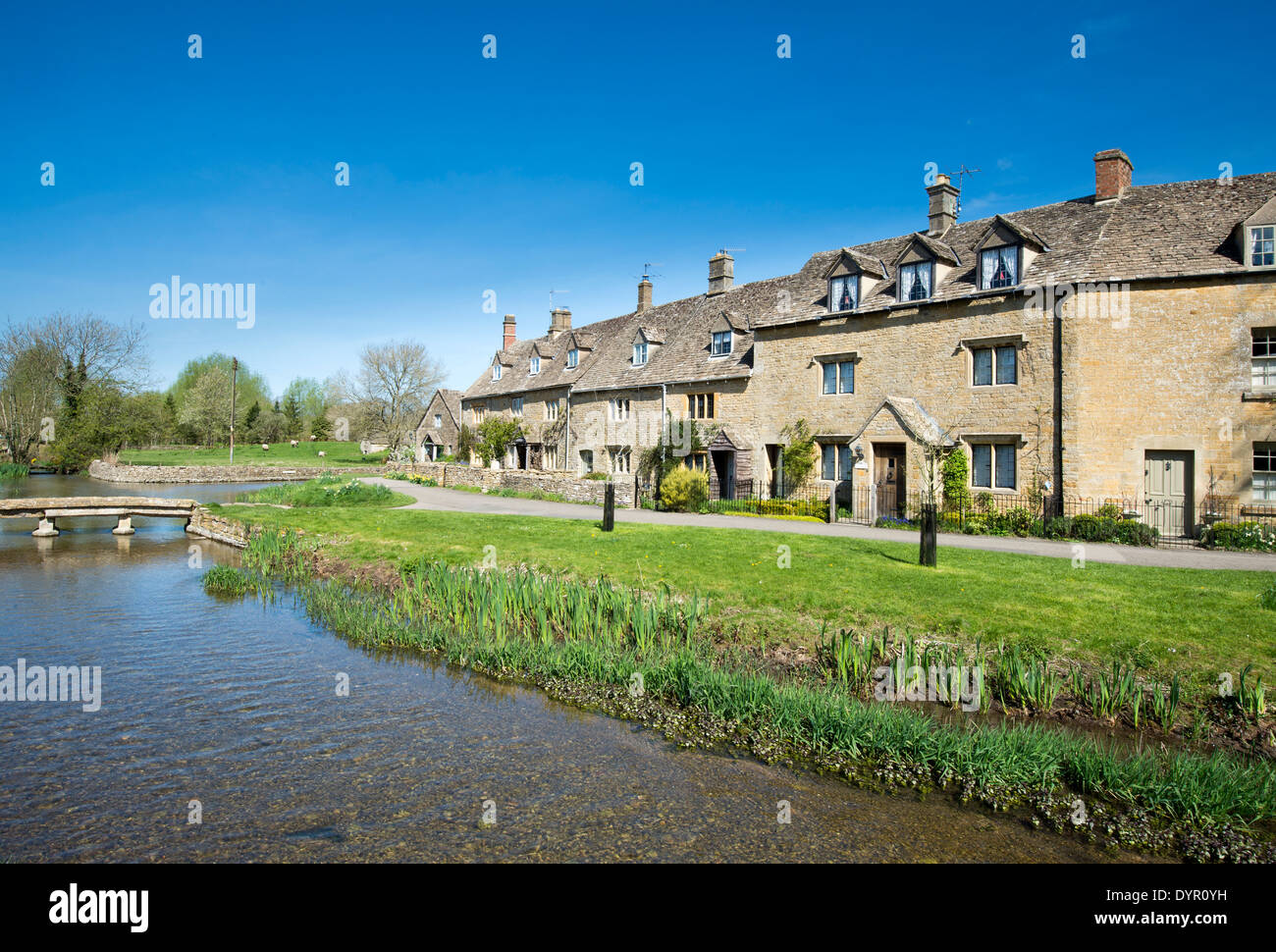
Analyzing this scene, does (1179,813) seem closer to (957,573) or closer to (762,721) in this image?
(762,721)

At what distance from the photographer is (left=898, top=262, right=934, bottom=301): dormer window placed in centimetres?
2514

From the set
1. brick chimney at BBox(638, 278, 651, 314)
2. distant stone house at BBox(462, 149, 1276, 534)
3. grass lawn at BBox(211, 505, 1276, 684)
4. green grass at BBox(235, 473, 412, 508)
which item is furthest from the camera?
brick chimney at BBox(638, 278, 651, 314)

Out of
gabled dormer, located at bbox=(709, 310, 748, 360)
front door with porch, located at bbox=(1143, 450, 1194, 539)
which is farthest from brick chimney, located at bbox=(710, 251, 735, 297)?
front door with porch, located at bbox=(1143, 450, 1194, 539)

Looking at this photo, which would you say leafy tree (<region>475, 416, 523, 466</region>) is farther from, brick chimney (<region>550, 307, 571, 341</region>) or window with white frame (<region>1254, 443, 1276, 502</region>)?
window with white frame (<region>1254, 443, 1276, 502</region>)

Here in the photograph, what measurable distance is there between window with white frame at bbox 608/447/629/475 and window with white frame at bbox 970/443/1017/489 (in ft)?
55.6

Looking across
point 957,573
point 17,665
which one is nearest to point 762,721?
point 957,573

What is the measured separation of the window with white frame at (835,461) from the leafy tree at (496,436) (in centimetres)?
2221

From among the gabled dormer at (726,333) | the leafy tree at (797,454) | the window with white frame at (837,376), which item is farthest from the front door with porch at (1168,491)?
the gabled dormer at (726,333)

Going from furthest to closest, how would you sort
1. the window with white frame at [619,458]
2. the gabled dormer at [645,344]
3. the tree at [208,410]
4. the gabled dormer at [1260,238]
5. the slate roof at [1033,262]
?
the tree at [208,410]
the gabled dormer at [645,344]
the window with white frame at [619,458]
the slate roof at [1033,262]
the gabled dormer at [1260,238]

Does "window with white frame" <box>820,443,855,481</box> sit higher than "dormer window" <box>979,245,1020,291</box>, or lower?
lower

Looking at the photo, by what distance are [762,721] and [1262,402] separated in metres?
19.8

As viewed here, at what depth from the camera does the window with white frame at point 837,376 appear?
27344 millimetres

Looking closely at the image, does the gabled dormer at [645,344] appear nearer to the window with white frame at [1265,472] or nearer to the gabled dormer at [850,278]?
the gabled dormer at [850,278]

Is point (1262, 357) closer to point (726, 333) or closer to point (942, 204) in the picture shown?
point (942, 204)
